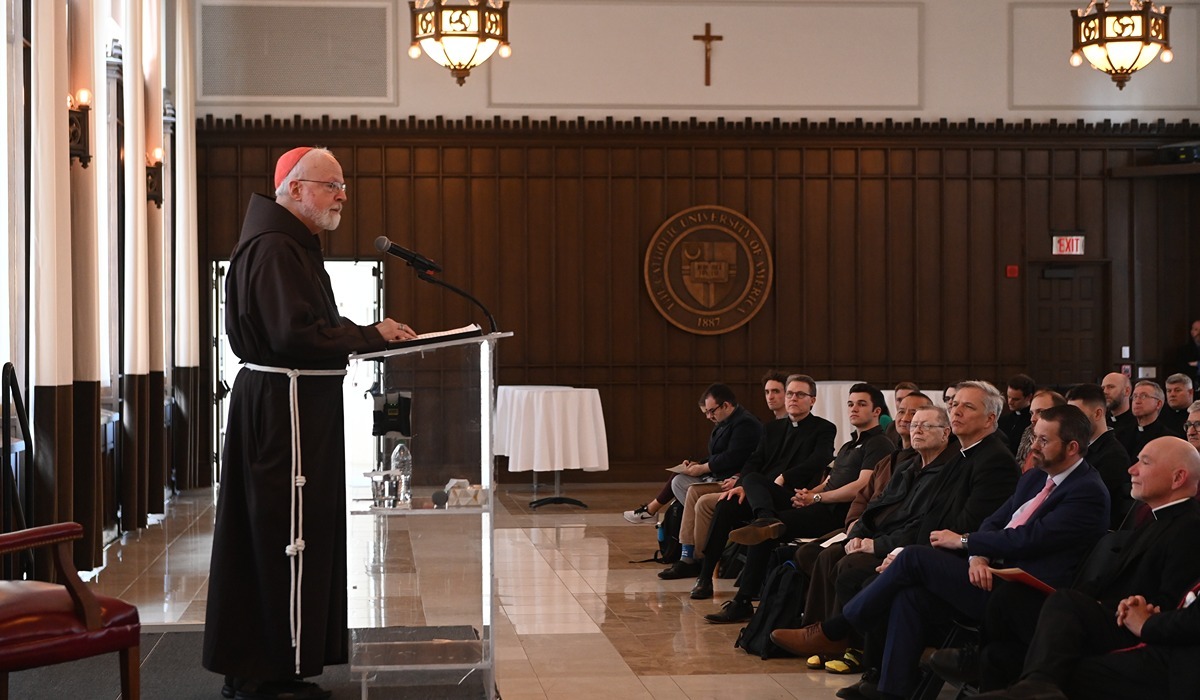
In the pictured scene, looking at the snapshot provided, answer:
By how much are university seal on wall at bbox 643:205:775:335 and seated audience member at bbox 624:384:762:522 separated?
476 cm

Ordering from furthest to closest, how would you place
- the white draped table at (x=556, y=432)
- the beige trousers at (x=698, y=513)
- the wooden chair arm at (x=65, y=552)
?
the white draped table at (x=556, y=432), the beige trousers at (x=698, y=513), the wooden chair arm at (x=65, y=552)

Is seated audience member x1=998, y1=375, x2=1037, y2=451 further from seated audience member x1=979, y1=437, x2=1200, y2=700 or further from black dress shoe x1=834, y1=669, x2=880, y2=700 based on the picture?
seated audience member x1=979, y1=437, x2=1200, y2=700

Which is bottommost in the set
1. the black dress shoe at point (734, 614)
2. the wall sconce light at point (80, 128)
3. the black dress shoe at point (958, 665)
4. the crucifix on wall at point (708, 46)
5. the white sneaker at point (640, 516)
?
the white sneaker at point (640, 516)

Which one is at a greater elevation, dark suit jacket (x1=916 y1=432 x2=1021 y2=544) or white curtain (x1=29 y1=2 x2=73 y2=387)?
white curtain (x1=29 y1=2 x2=73 y2=387)

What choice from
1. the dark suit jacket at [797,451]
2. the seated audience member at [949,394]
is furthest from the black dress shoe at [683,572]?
the seated audience member at [949,394]

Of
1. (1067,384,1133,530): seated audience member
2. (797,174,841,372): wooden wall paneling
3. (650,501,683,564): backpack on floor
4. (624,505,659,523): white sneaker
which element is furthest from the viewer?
(797,174,841,372): wooden wall paneling

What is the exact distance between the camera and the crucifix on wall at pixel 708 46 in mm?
13352

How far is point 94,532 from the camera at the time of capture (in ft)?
23.8

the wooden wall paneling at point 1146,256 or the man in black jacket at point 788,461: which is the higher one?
the wooden wall paneling at point 1146,256

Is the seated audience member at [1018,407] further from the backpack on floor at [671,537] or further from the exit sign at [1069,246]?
the exit sign at [1069,246]

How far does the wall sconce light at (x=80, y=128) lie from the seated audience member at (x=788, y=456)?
396cm

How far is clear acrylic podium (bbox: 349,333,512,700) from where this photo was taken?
4.15m

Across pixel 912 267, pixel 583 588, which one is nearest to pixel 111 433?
pixel 583 588

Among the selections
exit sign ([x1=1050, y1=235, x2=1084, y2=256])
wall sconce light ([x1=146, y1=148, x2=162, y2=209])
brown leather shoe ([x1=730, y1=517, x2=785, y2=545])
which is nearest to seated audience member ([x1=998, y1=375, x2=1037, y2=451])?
brown leather shoe ([x1=730, y1=517, x2=785, y2=545])
